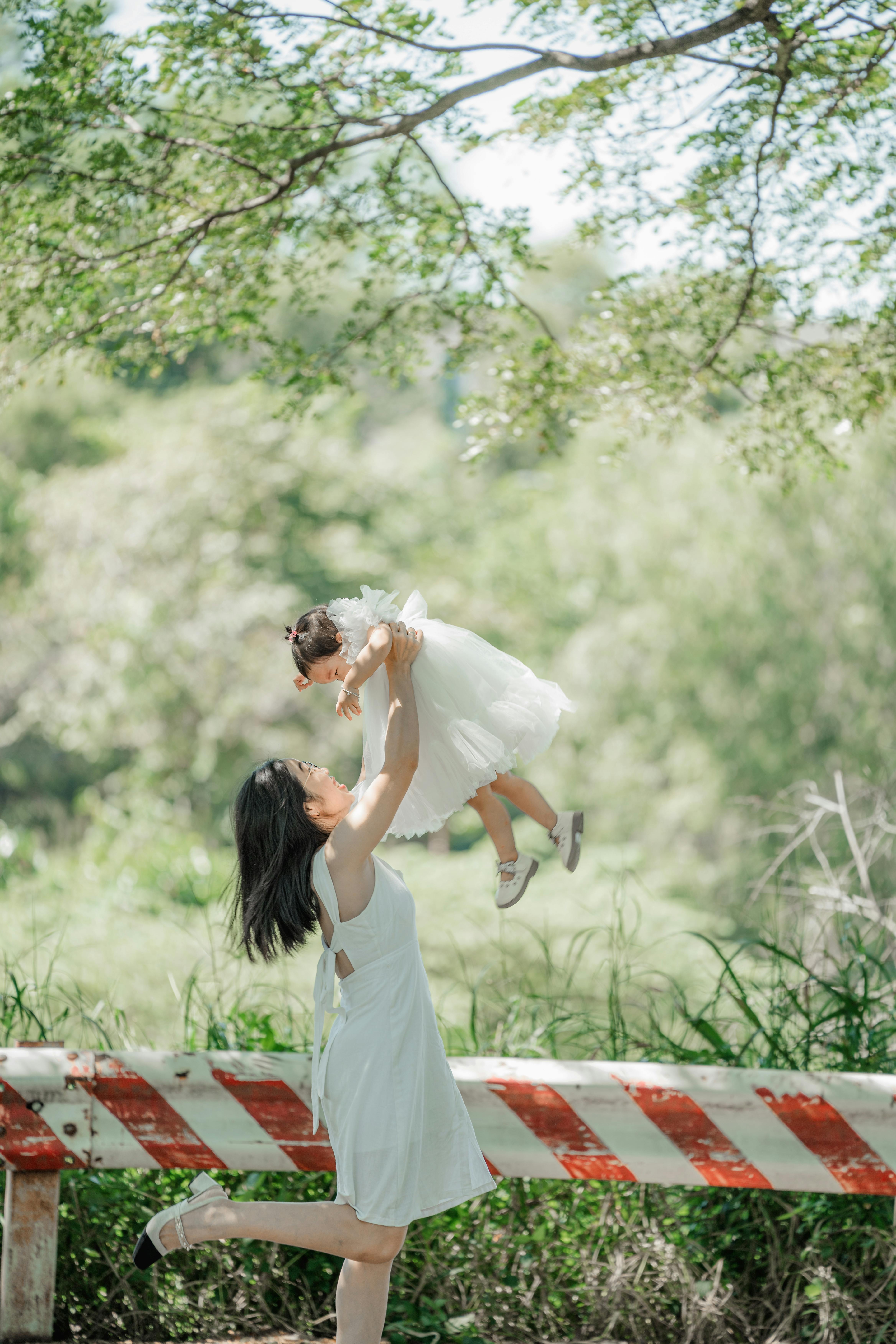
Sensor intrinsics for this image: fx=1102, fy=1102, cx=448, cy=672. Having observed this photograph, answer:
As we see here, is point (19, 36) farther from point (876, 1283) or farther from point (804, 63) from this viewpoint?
point (876, 1283)

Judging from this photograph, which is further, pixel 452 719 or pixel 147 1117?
pixel 452 719

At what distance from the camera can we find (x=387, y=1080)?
2.29 meters

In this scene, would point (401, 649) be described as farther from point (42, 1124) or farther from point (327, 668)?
point (42, 1124)

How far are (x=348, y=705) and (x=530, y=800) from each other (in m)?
0.80

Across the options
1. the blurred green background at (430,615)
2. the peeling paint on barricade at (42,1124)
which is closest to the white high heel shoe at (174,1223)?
the peeling paint on barricade at (42,1124)

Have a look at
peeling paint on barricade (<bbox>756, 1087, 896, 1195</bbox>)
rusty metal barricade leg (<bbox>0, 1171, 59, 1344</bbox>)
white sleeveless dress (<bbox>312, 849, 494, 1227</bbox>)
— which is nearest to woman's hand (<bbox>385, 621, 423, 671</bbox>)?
white sleeveless dress (<bbox>312, 849, 494, 1227</bbox>)

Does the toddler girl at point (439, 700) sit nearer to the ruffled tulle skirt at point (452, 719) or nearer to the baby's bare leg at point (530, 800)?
the ruffled tulle skirt at point (452, 719)

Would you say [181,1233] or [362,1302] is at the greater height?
[181,1233]

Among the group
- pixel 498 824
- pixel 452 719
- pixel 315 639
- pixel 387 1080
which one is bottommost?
pixel 498 824

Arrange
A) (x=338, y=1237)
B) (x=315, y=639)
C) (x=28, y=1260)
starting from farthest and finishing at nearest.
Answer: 1. (x=315, y=639)
2. (x=28, y=1260)
3. (x=338, y=1237)

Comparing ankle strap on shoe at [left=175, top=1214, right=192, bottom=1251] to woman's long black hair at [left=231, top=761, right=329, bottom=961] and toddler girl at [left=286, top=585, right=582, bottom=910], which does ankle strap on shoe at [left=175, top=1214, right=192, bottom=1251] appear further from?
toddler girl at [left=286, top=585, right=582, bottom=910]

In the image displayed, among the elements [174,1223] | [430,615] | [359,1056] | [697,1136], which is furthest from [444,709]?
[430,615]

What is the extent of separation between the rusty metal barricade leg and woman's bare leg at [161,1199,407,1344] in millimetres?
558

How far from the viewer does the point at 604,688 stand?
16.2 metres
